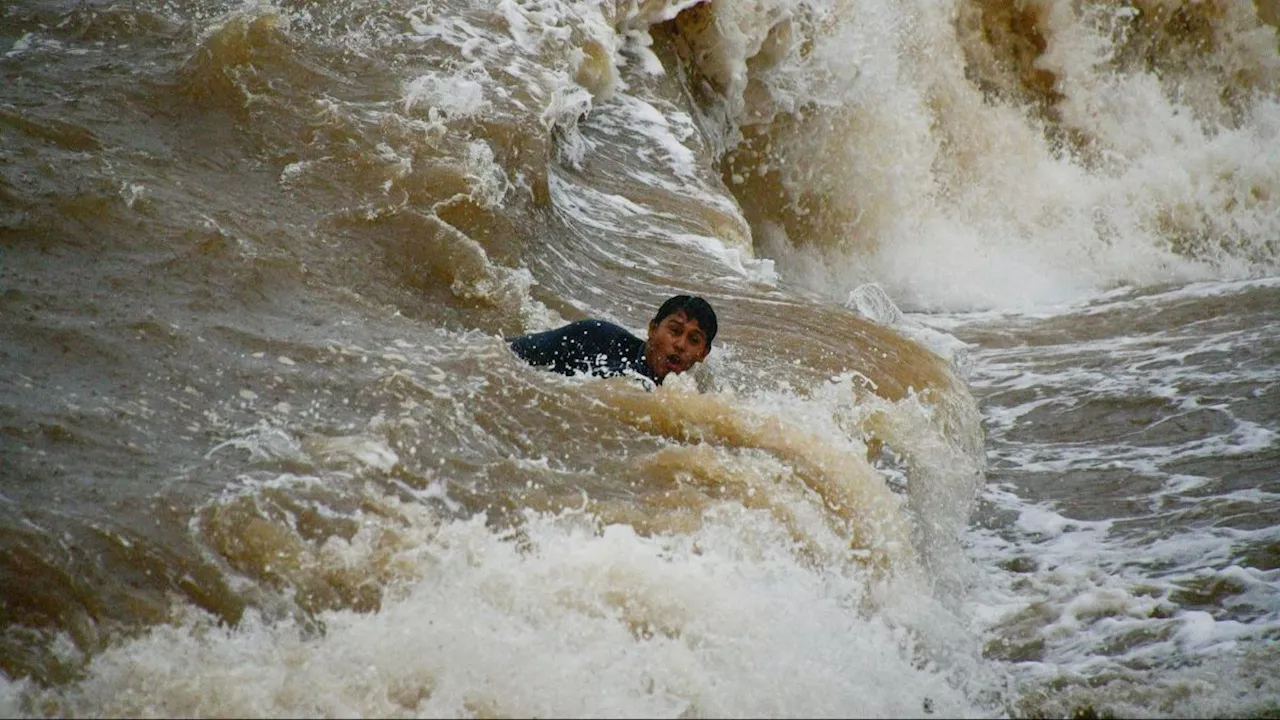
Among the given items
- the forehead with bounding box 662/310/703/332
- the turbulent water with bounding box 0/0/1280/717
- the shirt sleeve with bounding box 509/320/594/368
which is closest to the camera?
the turbulent water with bounding box 0/0/1280/717

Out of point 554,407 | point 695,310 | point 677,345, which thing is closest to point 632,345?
point 677,345

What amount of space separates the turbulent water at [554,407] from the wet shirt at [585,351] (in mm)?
134

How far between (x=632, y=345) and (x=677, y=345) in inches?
8.0

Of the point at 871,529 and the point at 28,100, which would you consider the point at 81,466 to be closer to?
the point at 871,529

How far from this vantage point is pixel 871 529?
16.3 ft

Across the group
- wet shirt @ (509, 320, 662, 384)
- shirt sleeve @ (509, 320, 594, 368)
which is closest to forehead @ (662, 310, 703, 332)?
wet shirt @ (509, 320, 662, 384)

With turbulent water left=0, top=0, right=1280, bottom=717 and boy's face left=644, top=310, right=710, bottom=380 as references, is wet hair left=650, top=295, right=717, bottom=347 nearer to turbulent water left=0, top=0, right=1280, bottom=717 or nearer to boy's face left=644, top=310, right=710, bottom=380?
boy's face left=644, top=310, right=710, bottom=380

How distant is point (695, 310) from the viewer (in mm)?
5777

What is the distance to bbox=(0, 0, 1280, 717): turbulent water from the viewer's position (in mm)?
3752

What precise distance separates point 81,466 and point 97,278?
142 centimetres

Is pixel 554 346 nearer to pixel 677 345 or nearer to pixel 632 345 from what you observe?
pixel 632 345

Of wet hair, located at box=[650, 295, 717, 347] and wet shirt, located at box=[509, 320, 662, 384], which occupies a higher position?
wet hair, located at box=[650, 295, 717, 347]

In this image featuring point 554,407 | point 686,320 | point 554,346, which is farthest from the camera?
point 686,320

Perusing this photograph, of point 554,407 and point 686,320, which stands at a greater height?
point 686,320
